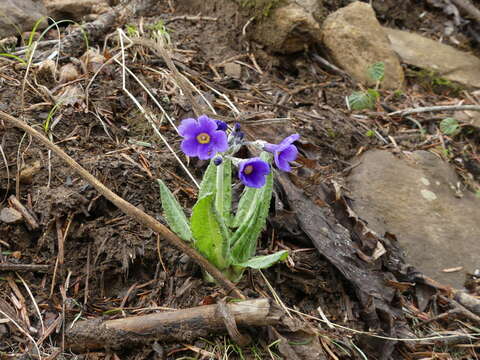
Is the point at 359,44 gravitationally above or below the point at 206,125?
below

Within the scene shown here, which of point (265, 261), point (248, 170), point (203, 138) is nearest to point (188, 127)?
point (203, 138)

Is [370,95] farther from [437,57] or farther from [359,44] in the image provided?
[437,57]

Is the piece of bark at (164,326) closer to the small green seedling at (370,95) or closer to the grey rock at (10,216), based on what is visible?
the grey rock at (10,216)

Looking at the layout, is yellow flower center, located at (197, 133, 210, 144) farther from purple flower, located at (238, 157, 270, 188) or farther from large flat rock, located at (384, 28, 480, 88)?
large flat rock, located at (384, 28, 480, 88)

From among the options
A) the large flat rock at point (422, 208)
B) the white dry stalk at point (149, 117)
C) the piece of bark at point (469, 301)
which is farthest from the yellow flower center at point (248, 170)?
the piece of bark at point (469, 301)

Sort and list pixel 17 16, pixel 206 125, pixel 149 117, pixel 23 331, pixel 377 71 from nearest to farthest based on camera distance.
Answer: pixel 206 125
pixel 23 331
pixel 149 117
pixel 17 16
pixel 377 71

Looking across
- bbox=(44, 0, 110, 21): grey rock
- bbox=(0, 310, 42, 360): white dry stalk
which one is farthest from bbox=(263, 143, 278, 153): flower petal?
bbox=(44, 0, 110, 21): grey rock

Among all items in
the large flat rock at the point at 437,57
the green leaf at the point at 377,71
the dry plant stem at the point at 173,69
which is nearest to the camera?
the dry plant stem at the point at 173,69
